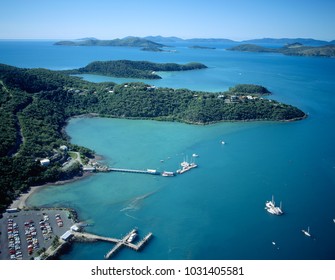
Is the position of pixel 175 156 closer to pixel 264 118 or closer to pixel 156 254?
pixel 156 254

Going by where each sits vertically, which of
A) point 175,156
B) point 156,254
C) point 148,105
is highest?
point 148,105

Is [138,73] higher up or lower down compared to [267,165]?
higher up

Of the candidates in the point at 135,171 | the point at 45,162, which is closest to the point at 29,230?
the point at 45,162

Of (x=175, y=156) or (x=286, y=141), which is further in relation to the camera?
(x=286, y=141)

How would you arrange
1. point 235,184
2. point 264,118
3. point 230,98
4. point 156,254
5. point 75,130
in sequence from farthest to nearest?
point 230,98 < point 264,118 < point 75,130 < point 235,184 < point 156,254

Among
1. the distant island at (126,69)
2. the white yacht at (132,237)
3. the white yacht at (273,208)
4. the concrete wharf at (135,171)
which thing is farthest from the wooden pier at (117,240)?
the distant island at (126,69)

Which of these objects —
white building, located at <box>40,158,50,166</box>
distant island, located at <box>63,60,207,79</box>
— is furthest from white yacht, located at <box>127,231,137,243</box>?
distant island, located at <box>63,60,207,79</box>

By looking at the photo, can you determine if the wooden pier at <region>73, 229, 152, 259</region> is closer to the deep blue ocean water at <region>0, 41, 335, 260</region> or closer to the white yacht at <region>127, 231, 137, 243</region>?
the white yacht at <region>127, 231, 137, 243</region>

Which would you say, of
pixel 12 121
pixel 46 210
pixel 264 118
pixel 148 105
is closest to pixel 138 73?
pixel 148 105

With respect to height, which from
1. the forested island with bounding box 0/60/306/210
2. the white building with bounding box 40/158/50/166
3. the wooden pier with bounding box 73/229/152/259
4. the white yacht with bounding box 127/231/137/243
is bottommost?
the wooden pier with bounding box 73/229/152/259
